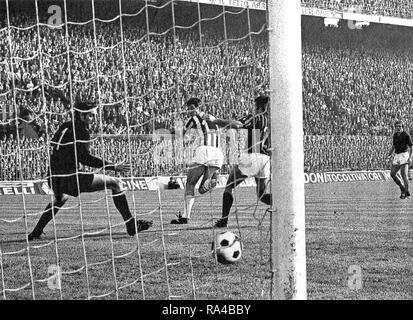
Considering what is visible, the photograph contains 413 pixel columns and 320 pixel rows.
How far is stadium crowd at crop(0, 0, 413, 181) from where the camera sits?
19484 mm

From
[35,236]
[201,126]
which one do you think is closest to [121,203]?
[35,236]

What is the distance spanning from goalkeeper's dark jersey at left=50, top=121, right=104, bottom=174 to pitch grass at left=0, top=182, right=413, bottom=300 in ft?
1.65

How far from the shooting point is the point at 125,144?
20453 mm

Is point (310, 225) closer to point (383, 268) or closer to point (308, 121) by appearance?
point (383, 268)

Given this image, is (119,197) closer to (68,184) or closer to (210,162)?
(68,184)

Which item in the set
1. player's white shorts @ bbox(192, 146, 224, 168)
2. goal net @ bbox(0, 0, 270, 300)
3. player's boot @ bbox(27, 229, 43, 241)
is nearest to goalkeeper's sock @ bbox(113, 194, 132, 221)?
goal net @ bbox(0, 0, 270, 300)

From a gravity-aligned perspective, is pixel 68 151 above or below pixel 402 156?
above

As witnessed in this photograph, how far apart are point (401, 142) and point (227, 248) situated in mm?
10734

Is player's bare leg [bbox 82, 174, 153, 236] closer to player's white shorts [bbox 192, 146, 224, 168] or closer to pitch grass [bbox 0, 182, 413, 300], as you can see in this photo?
pitch grass [bbox 0, 182, 413, 300]

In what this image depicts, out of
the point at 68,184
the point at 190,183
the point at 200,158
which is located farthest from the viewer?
the point at 200,158

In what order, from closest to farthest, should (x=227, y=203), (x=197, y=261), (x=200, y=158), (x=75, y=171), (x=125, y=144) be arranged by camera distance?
1. (x=197, y=261)
2. (x=75, y=171)
3. (x=227, y=203)
4. (x=200, y=158)
5. (x=125, y=144)

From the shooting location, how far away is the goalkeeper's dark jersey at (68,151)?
8368mm
